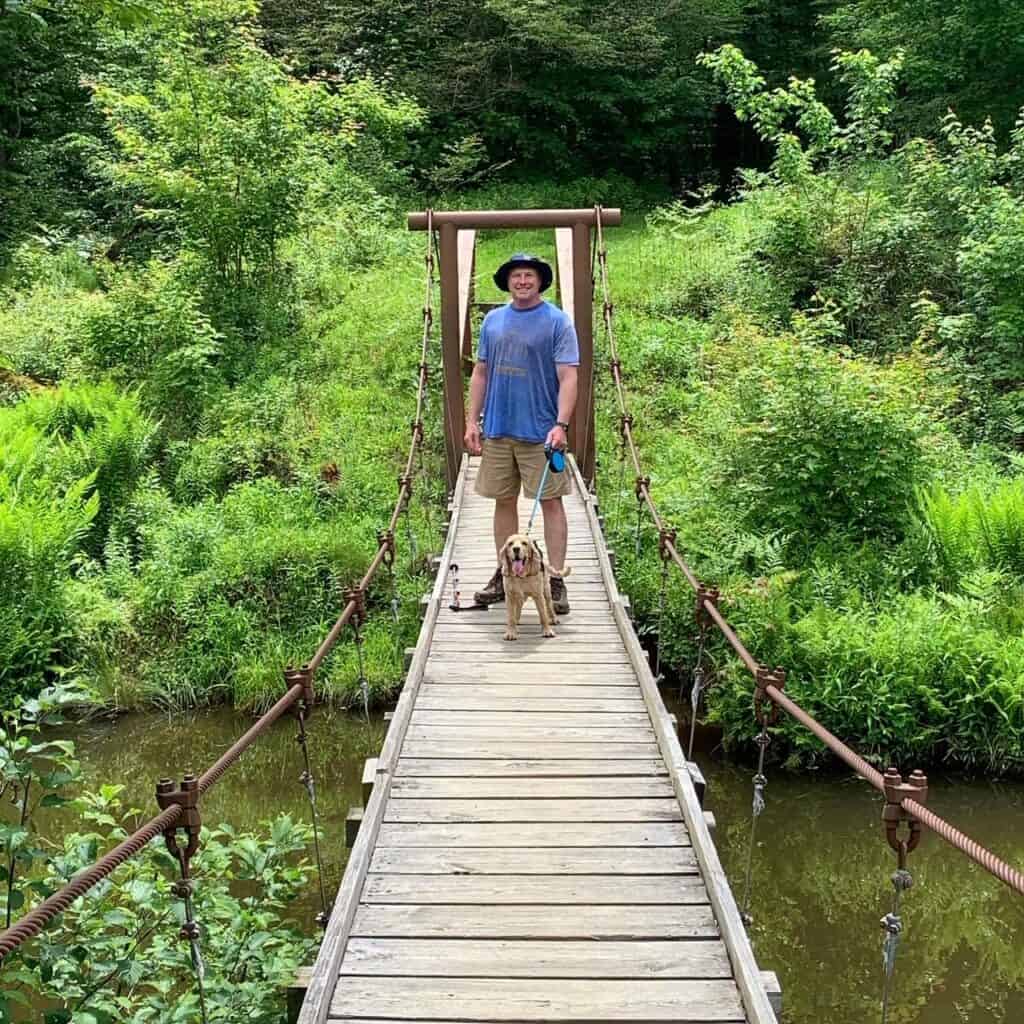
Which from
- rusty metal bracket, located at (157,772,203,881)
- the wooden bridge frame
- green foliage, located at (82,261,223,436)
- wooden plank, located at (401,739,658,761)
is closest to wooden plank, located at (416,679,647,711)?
wooden plank, located at (401,739,658,761)

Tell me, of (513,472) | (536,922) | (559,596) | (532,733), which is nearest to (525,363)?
(513,472)

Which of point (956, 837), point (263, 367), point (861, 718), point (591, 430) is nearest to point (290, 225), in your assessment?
point (263, 367)

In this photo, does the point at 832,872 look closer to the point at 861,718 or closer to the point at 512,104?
the point at 861,718

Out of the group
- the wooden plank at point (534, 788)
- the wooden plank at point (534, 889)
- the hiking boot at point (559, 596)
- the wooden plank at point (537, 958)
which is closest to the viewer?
the wooden plank at point (537, 958)

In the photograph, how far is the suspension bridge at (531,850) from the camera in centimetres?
209

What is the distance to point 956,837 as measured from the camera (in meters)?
1.80

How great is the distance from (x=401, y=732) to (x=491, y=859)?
0.74 meters

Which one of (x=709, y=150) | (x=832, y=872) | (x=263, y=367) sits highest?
(x=709, y=150)

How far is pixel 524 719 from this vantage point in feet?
11.4

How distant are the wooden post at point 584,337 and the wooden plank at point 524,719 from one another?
3201mm

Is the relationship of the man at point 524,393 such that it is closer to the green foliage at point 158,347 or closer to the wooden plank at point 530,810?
the wooden plank at point 530,810

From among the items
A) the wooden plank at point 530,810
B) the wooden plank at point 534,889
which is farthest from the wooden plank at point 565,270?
the wooden plank at point 534,889

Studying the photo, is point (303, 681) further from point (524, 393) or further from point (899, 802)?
point (524, 393)

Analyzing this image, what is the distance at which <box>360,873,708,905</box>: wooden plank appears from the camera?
2.48m
